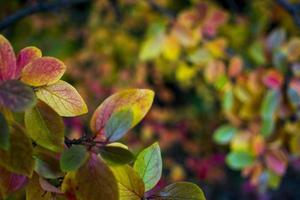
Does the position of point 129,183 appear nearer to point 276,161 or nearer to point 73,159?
point 73,159

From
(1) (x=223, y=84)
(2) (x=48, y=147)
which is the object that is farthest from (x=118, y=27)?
(2) (x=48, y=147)

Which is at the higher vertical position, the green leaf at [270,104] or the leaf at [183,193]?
the leaf at [183,193]

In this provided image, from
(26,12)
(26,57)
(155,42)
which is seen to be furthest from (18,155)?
(155,42)

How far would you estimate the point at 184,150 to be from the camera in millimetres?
3307

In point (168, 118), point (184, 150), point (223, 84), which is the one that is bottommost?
point (184, 150)

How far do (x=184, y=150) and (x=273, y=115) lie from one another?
2.04 meters

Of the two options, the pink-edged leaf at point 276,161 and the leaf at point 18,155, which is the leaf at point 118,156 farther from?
the pink-edged leaf at point 276,161

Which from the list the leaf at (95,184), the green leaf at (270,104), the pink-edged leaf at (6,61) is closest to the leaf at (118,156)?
the leaf at (95,184)

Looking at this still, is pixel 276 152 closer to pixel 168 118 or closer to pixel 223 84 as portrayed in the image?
pixel 223 84

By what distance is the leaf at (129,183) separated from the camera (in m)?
0.49

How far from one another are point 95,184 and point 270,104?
909mm

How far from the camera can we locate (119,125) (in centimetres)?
49

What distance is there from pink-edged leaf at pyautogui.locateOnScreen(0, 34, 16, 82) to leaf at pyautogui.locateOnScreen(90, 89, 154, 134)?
0.34 feet

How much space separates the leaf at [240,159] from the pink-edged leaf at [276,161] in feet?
0.16
